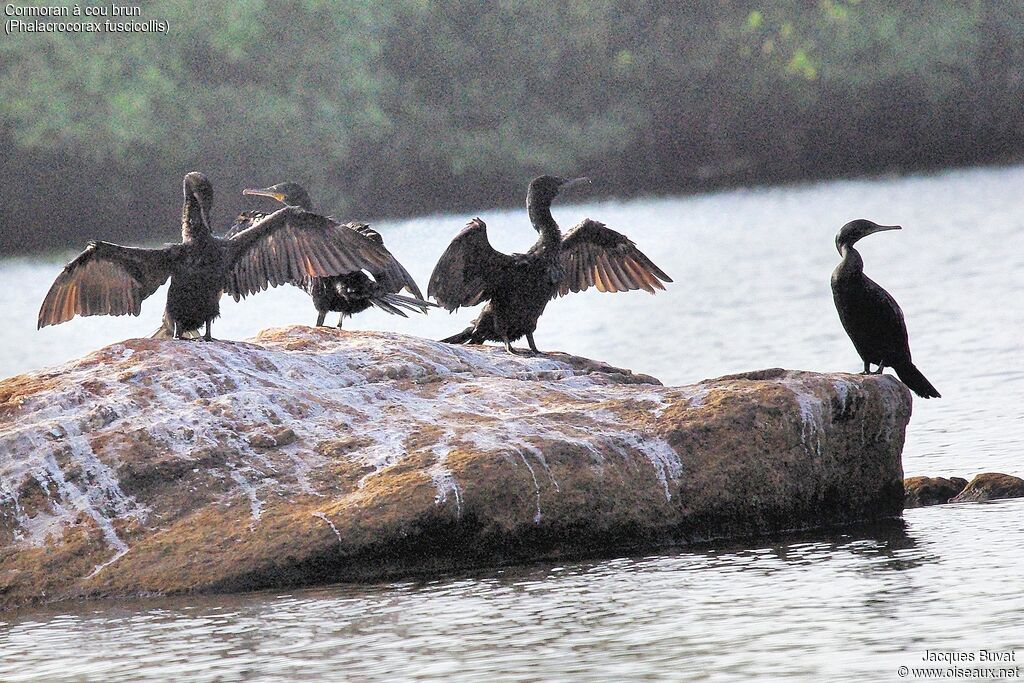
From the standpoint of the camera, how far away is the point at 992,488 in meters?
8.30

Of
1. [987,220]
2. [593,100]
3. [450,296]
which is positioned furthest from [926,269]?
[593,100]

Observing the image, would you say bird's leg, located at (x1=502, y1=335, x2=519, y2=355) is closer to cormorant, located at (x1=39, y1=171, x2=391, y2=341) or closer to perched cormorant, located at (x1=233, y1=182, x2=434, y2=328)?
perched cormorant, located at (x1=233, y1=182, x2=434, y2=328)

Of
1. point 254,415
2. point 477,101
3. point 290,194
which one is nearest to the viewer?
point 254,415

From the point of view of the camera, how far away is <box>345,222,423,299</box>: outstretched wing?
29.7 ft

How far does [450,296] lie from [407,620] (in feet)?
9.69

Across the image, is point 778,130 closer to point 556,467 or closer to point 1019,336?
point 1019,336

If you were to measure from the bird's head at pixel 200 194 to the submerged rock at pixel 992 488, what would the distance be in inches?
155

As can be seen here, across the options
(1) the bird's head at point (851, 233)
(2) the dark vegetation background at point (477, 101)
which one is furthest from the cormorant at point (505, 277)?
(2) the dark vegetation background at point (477, 101)

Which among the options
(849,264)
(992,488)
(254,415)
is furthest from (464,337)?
(992,488)

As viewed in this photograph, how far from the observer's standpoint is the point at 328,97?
128ft

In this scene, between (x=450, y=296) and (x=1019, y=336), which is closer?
(x=450, y=296)

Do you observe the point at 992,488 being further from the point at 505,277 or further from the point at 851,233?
the point at 505,277

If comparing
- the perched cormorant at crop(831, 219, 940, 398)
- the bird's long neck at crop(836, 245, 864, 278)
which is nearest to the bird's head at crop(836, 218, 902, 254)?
the bird's long neck at crop(836, 245, 864, 278)

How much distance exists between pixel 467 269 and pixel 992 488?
291 centimetres
